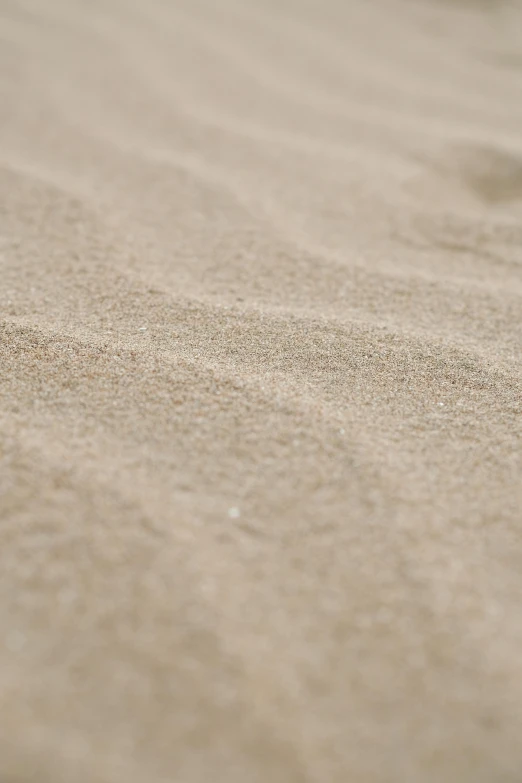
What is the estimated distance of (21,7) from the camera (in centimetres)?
228

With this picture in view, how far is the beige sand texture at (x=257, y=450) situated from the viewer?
0.62 meters

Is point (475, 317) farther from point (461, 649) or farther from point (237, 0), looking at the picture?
point (237, 0)

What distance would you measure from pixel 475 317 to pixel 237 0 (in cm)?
192

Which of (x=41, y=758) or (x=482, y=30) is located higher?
(x=482, y=30)

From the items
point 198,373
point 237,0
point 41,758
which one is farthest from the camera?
point 237,0

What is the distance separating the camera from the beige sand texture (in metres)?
0.62

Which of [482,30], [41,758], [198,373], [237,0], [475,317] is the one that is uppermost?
[482,30]

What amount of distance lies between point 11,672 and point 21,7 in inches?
90.7

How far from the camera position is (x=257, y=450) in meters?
0.85

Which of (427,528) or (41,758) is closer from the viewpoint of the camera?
(41,758)

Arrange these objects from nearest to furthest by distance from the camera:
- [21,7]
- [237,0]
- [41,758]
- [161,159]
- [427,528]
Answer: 1. [41,758]
2. [427,528]
3. [161,159]
4. [21,7]
5. [237,0]

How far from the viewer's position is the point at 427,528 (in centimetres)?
77

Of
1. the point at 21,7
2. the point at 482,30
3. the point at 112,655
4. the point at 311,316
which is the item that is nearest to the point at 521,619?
the point at 112,655

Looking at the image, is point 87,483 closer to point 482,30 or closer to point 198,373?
point 198,373
